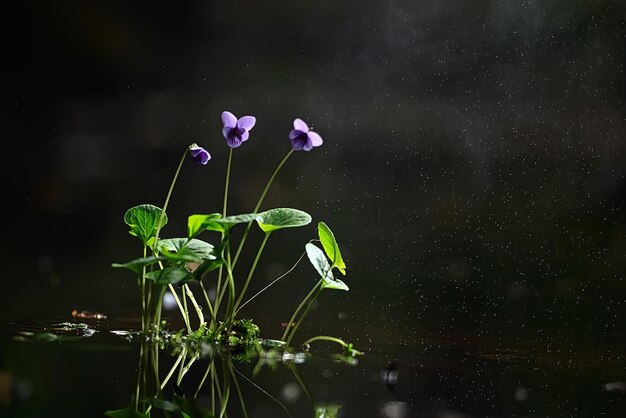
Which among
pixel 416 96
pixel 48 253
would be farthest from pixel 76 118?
pixel 416 96

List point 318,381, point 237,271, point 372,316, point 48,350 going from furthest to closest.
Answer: point 237,271, point 372,316, point 48,350, point 318,381

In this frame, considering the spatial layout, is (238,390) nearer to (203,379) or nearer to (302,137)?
(203,379)

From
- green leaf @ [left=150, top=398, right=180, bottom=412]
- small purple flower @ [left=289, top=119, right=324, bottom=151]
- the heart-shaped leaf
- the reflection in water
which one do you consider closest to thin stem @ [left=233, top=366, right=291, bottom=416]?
the reflection in water

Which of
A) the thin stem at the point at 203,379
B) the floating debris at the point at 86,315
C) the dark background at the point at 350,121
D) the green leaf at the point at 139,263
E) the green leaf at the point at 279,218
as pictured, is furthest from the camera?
the dark background at the point at 350,121

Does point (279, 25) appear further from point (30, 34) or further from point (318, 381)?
point (318, 381)

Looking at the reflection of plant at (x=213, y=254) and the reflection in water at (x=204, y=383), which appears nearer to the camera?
the reflection in water at (x=204, y=383)

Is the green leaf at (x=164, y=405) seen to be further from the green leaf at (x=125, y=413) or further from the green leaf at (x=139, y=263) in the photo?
the green leaf at (x=139, y=263)

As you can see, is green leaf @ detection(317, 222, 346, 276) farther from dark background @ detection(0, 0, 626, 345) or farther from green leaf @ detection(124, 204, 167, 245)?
dark background @ detection(0, 0, 626, 345)

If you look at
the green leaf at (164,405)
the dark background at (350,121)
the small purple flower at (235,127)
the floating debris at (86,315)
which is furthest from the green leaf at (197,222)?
the dark background at (350,121)
